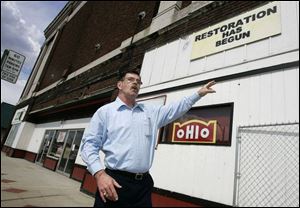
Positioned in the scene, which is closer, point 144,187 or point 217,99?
point 144,187

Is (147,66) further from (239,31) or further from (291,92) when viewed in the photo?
(291,92)

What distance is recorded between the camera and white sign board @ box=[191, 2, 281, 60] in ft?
18.2

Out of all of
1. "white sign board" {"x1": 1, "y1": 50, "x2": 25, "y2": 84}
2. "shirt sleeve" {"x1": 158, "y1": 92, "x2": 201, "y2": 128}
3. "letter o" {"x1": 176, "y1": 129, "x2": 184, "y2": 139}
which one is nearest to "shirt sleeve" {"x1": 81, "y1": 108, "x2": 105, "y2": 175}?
"shirt sleeve" {"x1": 158, "y1": 92, "x2": 201, "y2": 128}

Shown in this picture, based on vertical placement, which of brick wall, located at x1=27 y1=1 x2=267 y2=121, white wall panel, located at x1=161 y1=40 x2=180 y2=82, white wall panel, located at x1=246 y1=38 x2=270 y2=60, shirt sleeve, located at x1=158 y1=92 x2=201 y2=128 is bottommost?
shirt sleeve, located at x1=158 y1=92 x2=201 y2=128

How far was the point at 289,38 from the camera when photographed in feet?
16.7

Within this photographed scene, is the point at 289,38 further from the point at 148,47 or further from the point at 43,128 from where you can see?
the point at 43,128

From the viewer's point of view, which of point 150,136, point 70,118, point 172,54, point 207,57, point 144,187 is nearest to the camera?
point 144,187

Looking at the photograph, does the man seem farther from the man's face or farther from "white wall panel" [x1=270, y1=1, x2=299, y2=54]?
"white wall panel" [x1=270, y1=1, x2=299, y2=54]

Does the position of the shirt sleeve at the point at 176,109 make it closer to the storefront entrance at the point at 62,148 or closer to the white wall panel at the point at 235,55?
the white wall panel at the point at 235,55

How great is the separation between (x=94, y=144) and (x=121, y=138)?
255 mm

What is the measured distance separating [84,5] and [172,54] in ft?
46.8

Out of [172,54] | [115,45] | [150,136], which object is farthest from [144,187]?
[115,45]

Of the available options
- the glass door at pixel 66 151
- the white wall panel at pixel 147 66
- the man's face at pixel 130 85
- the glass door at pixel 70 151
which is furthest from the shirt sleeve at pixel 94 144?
the glass door at pixel 66 151

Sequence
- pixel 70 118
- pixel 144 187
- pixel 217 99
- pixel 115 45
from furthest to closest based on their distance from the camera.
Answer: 1. pixel 70 118
2. pixel 115 45
3. pixel 217 99
4. pixel 144 187
